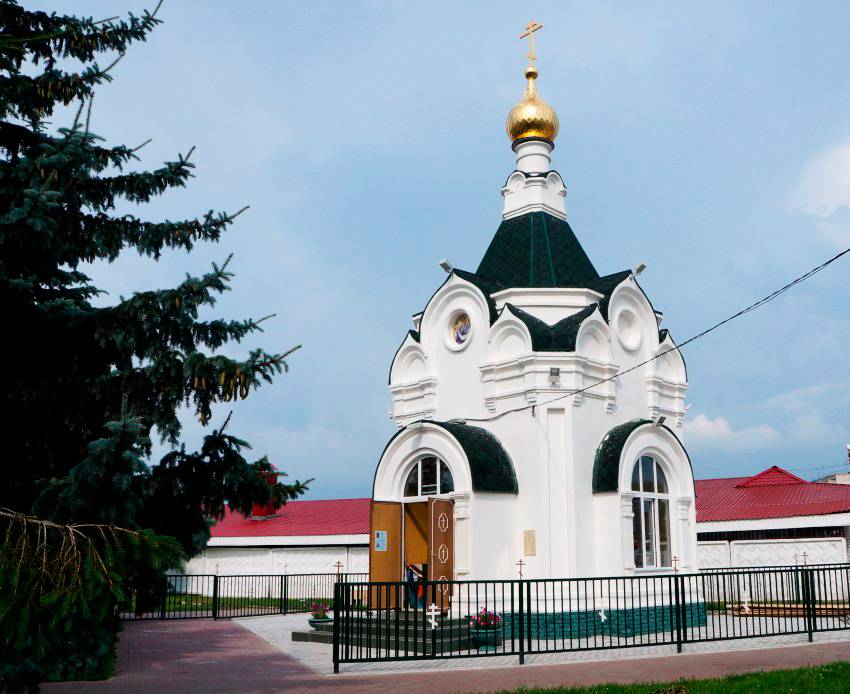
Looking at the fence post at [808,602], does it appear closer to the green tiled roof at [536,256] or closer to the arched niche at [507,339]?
the arched niche at [507,339]

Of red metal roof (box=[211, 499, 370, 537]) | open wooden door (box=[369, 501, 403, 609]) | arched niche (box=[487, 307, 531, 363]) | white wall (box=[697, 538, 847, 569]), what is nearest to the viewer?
open wooden door (box=[369, 501, 403, 609])

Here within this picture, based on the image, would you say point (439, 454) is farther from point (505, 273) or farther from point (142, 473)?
point (142, 473)

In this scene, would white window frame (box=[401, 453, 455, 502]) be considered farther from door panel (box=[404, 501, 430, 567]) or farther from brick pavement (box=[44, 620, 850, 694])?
brick pavement (box=[44, 620, 850, 694])

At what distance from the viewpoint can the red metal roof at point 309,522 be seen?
2738cm

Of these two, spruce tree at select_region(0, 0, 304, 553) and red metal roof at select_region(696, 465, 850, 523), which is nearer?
spruce tree at select_region(0, 0, 304, 553)

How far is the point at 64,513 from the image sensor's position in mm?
6316

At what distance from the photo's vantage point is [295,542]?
27.3 meters

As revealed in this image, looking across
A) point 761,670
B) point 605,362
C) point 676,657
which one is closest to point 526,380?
point 605,362

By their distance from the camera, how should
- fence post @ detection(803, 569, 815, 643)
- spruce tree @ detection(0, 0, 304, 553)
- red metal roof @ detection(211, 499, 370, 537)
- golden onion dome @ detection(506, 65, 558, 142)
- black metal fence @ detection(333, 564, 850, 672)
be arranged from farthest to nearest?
red metal roof @ detection(211, 499, 370, 537)
golden onion dome @ detection(506, 65, 558, 142)
fence post @ detection(803, 569, 815, 643)
black metal fence @ detection(333, 564, 850, 672)
spruce tree @ detection(0, 0, 304, 553)

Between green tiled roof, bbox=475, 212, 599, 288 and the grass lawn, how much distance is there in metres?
8.65

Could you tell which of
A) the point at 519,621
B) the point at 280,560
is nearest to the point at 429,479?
the point at 519,621

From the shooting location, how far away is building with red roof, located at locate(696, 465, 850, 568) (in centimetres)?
1989

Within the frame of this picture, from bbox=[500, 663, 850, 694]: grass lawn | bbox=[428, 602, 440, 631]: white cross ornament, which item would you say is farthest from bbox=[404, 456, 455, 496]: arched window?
bbox=[500, 663, 850, 694]: grass lawn

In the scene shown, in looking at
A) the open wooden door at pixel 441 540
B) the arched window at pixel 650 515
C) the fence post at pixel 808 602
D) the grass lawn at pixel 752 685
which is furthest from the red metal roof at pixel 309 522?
the grass lawn at pixel 752 685
